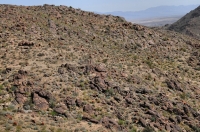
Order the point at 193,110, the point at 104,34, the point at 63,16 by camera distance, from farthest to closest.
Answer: the point at 63,16 < the point at 104,34 < the point at 193,110

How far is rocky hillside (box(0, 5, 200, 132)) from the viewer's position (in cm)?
2277

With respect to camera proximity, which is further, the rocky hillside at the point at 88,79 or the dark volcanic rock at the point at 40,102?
the dark volcanic rock at the point at 40,102

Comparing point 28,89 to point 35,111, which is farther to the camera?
point 28,89

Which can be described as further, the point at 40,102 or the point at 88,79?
Result: the point at 88,79

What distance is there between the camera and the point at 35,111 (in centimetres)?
2233

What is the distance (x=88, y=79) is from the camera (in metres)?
29.1

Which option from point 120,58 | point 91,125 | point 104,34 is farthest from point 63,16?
point 91,125

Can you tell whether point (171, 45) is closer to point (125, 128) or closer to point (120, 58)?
point (120, 58)

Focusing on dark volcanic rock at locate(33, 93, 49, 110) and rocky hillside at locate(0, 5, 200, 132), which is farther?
dark volcanic rock at locate(33, 93, 49, 110)

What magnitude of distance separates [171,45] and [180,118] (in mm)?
27952

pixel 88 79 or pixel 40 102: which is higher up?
pixel 88 79

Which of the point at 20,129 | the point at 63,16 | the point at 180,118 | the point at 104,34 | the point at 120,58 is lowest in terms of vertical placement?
the point at 180,118

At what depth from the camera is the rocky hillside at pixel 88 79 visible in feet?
74.7

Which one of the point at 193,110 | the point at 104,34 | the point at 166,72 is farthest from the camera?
the point at 104,34
